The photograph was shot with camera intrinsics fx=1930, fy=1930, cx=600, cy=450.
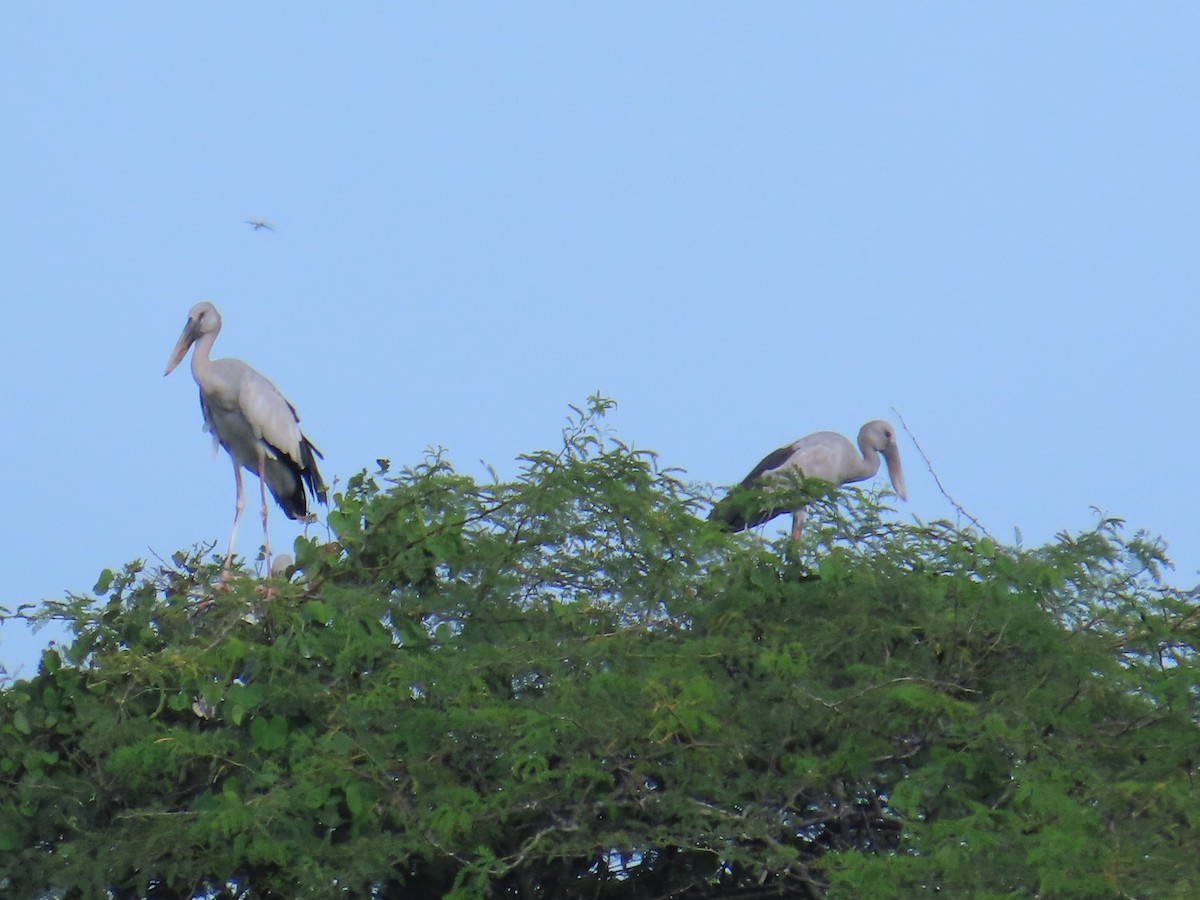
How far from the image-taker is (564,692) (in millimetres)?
5598

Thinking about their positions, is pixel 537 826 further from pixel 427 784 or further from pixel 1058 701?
pixel 1058 701

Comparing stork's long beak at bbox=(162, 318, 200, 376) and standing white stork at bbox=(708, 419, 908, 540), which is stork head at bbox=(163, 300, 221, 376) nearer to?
stork's long beak at bbox=(162, 318, 200, 376)

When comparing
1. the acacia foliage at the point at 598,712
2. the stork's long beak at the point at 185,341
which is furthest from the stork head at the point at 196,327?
the acacia foliage at the point at 598,712

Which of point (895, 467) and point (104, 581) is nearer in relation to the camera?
Result: point (104, 581)

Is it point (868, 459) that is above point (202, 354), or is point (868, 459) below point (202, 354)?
below

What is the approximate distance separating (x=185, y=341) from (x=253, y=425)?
1022 mm

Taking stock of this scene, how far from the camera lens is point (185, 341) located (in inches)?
457

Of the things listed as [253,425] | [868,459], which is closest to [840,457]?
[868,459]

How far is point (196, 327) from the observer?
38.0ft

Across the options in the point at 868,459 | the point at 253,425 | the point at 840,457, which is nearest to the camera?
the point at 253,425

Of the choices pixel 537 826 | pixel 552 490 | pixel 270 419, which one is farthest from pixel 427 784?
pixel 270 419

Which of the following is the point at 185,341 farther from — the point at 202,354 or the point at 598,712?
the point at 598,712

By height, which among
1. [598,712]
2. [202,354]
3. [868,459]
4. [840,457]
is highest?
[202,354]

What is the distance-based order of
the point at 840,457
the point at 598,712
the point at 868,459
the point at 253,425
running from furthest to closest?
the point at 868,459 → the point at 840,457 → the point at 253,425 → the point at 598,712
